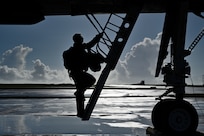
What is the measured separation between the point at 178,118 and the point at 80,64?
3102 mm

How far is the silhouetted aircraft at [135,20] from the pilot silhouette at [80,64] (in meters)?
0.39

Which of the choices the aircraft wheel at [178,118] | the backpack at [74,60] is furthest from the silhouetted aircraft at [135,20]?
the backpack at [74,60]

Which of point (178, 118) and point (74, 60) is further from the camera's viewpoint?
point (178, 118)

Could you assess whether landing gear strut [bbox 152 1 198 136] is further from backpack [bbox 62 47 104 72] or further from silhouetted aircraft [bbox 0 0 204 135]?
backpack [bbox 62 47 104 72]

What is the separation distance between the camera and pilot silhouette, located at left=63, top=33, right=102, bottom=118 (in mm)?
8414

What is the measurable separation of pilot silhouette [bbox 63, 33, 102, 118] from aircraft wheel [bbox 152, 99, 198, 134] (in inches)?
89.8

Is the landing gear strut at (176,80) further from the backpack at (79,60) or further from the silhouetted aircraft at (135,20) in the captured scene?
the backpack at (79,60)

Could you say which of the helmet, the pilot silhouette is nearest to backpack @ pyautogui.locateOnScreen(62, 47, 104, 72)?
the pilot silhouette

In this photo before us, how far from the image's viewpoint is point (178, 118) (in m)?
9.02

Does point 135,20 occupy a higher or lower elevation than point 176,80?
higher

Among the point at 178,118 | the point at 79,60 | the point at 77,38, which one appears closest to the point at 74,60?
the point at 79,60

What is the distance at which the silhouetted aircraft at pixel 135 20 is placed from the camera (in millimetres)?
8883

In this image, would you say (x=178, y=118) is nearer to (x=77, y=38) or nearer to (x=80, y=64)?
(x=80, y=64)

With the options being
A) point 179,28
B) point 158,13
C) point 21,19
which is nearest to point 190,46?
point 179,28
